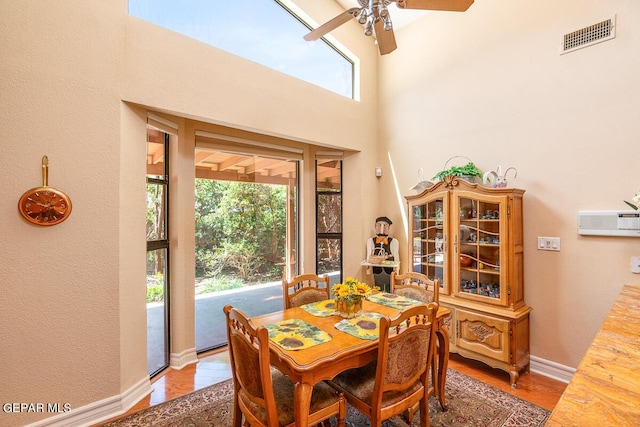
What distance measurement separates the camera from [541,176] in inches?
108

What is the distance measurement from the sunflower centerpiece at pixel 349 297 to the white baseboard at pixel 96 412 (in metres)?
1.76

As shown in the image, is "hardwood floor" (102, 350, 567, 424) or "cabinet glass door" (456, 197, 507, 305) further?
"cabinet glass door" (456, 197, 507, 305)

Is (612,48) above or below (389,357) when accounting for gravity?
above

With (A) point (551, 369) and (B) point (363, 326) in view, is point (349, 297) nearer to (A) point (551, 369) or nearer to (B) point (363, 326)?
(B) point (363, 326)

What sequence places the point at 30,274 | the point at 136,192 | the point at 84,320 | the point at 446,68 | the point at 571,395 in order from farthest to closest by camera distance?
the point at 446,68 < the point at 136,192 < the point at 84,320 < the point at 30,274 < the point at 571,395

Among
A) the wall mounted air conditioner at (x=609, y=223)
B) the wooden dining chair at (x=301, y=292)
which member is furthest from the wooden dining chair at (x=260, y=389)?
the wall mounted air conditioner at (x=609, y=223)

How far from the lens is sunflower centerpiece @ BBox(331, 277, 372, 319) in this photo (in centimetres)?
204

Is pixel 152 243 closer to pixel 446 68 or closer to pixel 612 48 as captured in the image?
pixel 446 68

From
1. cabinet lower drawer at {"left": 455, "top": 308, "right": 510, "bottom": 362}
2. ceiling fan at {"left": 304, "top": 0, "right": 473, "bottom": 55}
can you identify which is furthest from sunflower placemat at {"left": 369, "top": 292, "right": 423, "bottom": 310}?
ceiling fan at {"left": 304, "top": 0, "right": 473, "bottom": 55}

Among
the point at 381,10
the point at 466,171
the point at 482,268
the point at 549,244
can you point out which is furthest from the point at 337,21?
the point at 549,244

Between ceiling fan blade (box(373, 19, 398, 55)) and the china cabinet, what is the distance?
1386mm

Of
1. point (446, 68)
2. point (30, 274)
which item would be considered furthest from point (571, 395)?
point (446, 68)

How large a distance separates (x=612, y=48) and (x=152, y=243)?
4292mm

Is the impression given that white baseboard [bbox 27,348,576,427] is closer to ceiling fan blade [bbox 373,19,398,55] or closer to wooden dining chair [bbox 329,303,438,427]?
wooden dining chair [bbox 329,303,438,427]
